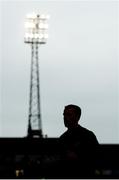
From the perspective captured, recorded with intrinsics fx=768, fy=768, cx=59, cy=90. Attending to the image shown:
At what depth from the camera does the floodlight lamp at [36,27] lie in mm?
41250

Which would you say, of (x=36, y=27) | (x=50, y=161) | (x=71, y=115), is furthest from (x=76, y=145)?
(x=36, y=27)

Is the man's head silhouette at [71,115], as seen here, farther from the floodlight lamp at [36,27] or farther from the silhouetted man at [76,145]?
the floodlight lamp at [36,27]

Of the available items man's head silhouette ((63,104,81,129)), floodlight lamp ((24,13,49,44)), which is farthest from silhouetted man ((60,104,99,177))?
floodlight lamp ((24,13,49,44))

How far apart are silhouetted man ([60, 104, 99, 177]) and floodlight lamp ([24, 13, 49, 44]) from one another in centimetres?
3255

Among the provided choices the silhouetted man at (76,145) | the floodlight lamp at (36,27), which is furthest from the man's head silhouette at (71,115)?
the floodlight lamp at (36,27)

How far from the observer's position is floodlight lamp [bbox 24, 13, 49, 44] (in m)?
41.2

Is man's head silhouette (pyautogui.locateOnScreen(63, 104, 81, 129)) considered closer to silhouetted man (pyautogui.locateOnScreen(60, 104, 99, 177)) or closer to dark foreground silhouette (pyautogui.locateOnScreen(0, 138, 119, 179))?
silhouetted man (pyautogui.locateOnScreen(60, 104, 99, 177))

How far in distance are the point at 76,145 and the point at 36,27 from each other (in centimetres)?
3315

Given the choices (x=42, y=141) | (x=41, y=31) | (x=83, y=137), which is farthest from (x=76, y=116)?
(x=41, y=31)

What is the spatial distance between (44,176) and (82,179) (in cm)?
77

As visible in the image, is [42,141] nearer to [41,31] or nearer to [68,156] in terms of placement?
[68,156]

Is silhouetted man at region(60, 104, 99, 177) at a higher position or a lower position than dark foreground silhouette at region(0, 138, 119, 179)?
higher

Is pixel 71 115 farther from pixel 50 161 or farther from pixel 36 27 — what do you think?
A: pixel 36 27

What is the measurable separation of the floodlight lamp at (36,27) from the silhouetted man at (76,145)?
32552 millimetres
